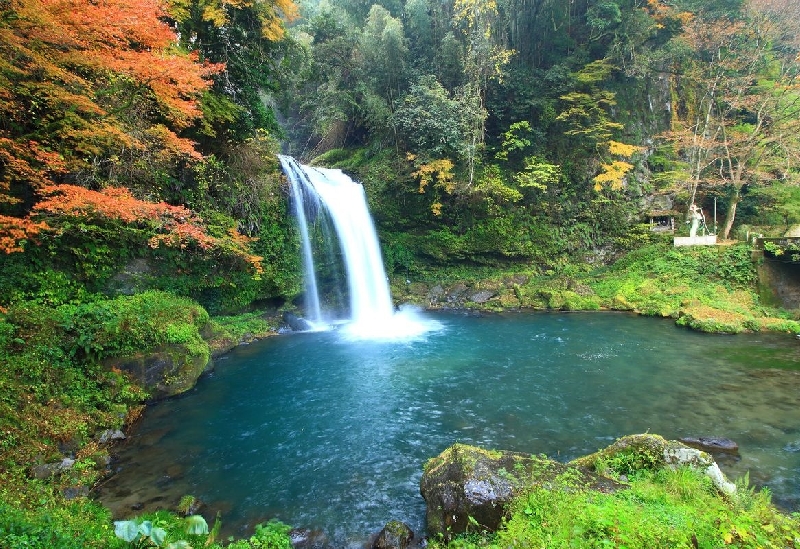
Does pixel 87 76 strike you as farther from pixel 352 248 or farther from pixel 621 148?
pixel 621 148

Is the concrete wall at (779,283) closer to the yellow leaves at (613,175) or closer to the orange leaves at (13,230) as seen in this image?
the yellow leaves at (613,175)

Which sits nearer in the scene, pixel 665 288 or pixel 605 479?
pixel 605 479

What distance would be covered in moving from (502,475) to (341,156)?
23.8 meters

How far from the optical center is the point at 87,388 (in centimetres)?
821

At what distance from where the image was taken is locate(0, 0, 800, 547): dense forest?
8422 millimetres

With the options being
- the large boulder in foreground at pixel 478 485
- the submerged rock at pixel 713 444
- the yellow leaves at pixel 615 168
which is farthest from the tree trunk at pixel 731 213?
the large boulder in foreground at pixel 478 485

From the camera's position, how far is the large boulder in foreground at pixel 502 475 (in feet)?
14.9

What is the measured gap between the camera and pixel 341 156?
25.7 meters

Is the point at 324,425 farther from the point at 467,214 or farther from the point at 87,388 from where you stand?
the point at 467,214

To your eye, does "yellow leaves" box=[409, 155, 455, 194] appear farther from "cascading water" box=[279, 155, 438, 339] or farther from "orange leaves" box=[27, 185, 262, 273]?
"orange leaves" box=[27, 185, 262, 273]

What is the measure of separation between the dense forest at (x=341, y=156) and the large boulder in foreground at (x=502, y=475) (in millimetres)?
2325

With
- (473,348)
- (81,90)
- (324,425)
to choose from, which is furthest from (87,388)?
(473,348)

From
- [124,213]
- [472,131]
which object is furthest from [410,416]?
[472,131]

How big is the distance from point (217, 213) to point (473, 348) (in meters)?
10.3
